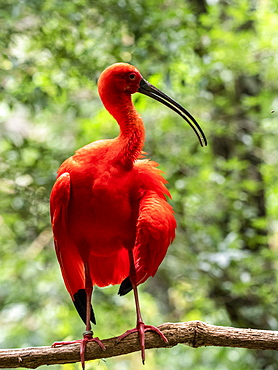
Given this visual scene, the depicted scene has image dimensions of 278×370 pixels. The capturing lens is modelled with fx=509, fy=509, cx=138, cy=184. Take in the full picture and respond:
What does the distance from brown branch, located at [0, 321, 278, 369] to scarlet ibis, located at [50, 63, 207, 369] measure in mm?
37

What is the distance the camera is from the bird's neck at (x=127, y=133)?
87.5 inches

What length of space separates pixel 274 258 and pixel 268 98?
1.39m

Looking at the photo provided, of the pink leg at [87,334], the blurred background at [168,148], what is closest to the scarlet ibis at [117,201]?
the pink leg at [87,334]

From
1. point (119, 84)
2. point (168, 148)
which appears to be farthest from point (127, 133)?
point (168, 148)

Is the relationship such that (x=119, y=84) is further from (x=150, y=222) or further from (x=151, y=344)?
(x=151, y=344)

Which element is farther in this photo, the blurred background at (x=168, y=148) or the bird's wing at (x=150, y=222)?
the blurred background at (x=168, y=148)

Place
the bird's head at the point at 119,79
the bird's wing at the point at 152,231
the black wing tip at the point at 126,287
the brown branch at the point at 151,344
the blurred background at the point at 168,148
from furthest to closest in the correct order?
1. the blurred background at the point at 168,148
2. the black wing tip at the point at 126,287
3. the bird's head at the point at 119,79
4. the brown branch at the point at 151,344
5. the bird's wing at the point at 152,231

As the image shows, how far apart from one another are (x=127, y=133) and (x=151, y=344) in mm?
932

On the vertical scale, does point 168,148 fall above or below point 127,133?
above

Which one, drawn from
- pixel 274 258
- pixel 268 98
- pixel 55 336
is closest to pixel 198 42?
pixel 268 98

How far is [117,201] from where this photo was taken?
7.06 feet

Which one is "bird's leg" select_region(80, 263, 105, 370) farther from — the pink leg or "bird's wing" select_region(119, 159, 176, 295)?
"bird's wing" select_region(119, 159, 176, 295)

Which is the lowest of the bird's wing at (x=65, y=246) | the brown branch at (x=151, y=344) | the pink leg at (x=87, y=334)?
the brown branch at (x=151, y=344)

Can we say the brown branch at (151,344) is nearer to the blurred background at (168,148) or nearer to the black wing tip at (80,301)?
the black wing tip at (80,301)
